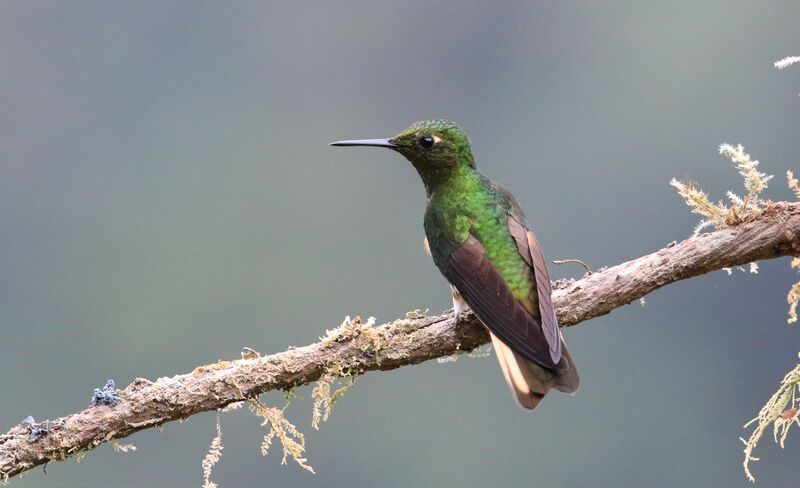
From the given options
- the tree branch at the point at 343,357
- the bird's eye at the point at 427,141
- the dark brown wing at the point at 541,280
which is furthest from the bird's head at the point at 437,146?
the tree branch at the point at 343,357

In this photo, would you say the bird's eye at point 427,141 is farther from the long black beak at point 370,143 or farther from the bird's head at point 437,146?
the long black beak at point 370,143

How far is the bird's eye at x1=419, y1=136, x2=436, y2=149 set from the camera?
3883 millimetres

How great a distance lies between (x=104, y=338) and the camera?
29.6m

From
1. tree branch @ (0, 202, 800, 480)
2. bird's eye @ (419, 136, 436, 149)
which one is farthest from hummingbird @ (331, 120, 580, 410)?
tree branch @ (0, 202, 800, 480)

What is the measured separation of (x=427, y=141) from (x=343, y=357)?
89cm

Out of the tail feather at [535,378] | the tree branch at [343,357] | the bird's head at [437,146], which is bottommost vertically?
the tail feather at [535,378]

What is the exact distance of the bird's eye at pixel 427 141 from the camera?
388 centimetres

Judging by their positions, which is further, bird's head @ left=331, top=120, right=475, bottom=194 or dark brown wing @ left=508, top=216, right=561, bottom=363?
bird's head @ left=331, top=120, right=475, bottom=194

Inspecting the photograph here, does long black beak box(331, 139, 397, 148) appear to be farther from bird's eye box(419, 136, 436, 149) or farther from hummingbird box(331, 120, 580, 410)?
bird's eye box(419, 136, 436, 149)

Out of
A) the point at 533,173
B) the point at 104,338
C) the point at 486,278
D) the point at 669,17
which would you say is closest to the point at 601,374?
the point at 533,173

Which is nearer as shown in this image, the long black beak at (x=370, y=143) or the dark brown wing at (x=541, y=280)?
the dark brown wing at (x=541, y=280)

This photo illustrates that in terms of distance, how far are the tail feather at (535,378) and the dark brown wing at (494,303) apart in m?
0.04

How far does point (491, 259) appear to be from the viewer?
3.69 m

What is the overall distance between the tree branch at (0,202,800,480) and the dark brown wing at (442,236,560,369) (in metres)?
0.12
